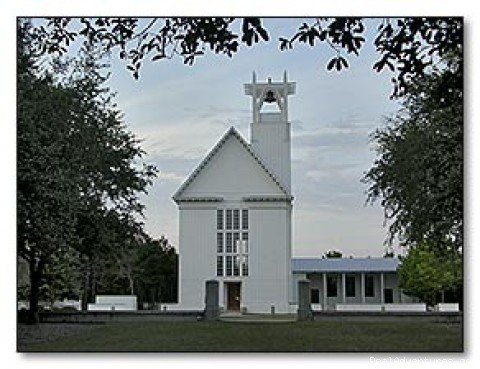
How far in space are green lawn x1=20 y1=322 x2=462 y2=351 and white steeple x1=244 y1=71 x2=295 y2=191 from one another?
652 mm

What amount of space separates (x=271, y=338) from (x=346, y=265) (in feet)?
1.51

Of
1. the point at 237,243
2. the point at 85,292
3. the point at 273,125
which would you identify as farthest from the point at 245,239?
the point at 85,292

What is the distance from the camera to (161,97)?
4.67m

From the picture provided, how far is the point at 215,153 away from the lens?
468 centimetres

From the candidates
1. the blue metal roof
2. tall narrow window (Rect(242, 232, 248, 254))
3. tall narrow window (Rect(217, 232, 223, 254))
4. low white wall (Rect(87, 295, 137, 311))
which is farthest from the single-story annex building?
low white wall (Rect(87, 295, 137, 311))

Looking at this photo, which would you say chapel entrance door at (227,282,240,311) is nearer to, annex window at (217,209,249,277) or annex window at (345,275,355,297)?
annex window at (217,209,249,277)

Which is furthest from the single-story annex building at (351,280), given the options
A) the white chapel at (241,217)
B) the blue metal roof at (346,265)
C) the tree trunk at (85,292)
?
the tree trunk at (85,292)

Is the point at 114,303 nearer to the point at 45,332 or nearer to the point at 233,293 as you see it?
the point at 45,332

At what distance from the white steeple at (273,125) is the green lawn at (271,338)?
0.65 m

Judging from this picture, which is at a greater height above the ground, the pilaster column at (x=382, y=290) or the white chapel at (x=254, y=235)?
the white chapel at (x=254, y=235)

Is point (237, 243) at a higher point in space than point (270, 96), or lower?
lower

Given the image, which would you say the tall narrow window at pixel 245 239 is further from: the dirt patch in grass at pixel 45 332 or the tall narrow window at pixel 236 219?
the dirt patch in grass at pixel 45 332

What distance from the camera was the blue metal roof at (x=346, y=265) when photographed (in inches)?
181

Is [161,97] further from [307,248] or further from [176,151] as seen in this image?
[307,248]
